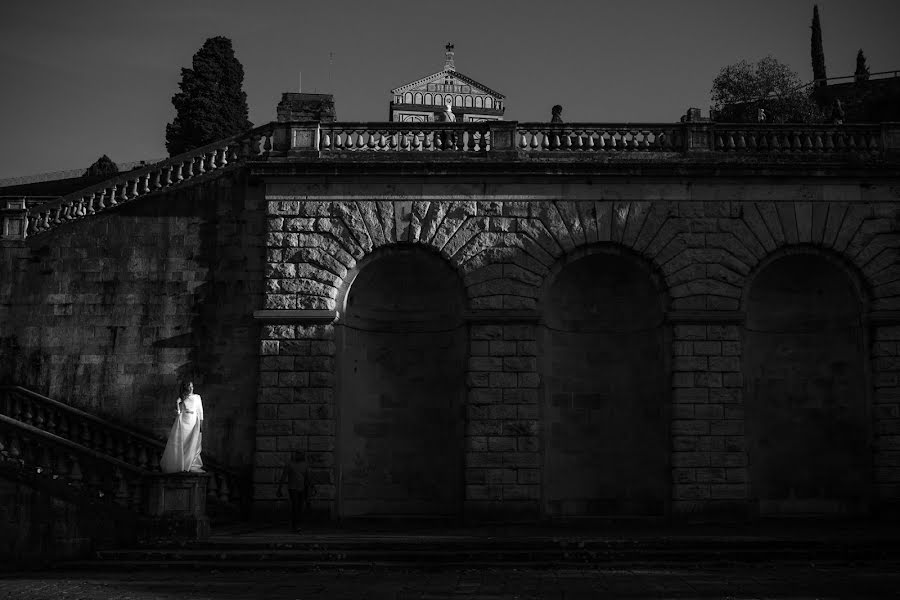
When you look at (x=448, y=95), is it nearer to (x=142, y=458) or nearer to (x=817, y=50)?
(x=817, y=50)

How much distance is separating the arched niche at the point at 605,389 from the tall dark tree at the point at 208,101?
27238 mm

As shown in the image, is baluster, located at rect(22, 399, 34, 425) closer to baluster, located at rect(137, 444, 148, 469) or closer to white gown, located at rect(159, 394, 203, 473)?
baluster, located at rect(137, 444, 148, 469)

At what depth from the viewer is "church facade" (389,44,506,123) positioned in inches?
3506

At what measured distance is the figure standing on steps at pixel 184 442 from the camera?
18078 millimetres

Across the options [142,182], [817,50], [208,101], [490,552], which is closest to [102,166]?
[208,101]

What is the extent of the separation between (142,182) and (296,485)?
855 cm

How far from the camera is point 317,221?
77.3 ft

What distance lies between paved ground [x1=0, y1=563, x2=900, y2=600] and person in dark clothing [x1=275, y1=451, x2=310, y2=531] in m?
Answer: 4.17

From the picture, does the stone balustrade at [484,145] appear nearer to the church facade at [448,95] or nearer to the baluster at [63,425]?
the baluster at [63,425]

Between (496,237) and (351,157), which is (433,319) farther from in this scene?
(351,157)

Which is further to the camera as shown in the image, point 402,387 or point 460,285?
point 402,387

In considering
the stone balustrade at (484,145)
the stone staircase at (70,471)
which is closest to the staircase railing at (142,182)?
the stone balustrade at (484,145)

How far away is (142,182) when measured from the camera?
79.6ft

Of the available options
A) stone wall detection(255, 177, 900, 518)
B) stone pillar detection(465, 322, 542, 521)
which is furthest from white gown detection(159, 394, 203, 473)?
stone pillar detection(465, 322, 542, 521)
